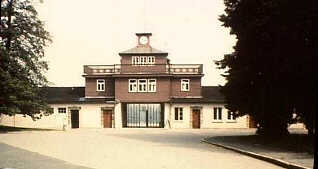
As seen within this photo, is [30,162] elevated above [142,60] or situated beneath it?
situated beneath

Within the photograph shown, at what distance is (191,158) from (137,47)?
38612 mm

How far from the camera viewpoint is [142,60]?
5078 cm

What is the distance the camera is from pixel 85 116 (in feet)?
165

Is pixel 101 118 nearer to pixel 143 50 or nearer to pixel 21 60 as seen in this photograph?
pixel 143 50

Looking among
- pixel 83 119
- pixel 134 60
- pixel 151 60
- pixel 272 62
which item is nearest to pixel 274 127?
pixel 272 62

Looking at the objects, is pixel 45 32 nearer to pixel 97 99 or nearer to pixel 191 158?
pixel 97 99

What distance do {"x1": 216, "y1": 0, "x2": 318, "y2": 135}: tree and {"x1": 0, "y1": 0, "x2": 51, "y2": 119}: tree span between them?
16046 mm

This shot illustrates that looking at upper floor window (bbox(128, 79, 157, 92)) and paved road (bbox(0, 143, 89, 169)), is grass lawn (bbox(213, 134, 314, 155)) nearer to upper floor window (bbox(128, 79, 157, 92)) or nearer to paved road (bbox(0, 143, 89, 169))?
paved road (bbox(0, 143, 89, 169))

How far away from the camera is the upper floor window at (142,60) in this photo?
1991 inches

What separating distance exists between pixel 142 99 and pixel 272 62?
2879 cm

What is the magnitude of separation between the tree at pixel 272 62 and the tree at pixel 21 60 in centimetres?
1605

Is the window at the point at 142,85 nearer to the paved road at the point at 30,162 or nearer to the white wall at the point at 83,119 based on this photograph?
the white wall at the point at 83,119

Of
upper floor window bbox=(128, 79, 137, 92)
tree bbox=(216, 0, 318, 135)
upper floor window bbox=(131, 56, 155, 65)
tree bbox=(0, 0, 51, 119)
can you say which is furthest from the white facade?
tree bbox=(216, 0, 318, 135)

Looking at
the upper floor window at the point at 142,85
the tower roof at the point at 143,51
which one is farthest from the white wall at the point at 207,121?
the tower roof at the point at 143,51
